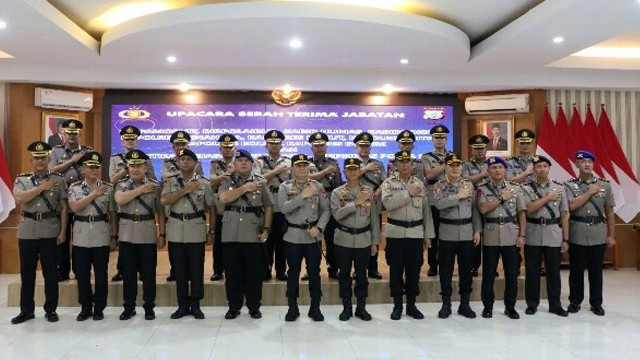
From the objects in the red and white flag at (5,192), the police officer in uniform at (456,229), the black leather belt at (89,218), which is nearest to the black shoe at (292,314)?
the police officer in uniform at (456,229)

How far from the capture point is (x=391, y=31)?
16.8ft

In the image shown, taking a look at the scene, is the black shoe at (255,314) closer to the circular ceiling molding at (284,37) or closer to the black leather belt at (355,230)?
the black leather belt at (355,230)

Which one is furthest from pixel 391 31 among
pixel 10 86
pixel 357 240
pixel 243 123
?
pixel 10 86

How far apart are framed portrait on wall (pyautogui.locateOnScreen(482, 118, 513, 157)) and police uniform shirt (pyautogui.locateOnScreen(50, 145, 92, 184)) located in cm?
570

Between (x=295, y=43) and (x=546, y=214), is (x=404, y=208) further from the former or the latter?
(x=295, y=43)

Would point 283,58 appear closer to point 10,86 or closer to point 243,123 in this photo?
point 243,123

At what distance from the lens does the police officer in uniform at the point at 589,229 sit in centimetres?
503

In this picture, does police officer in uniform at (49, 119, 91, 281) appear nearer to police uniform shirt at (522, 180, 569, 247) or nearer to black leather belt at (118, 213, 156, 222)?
→ black leather belt at (118, 213, 156, 222)

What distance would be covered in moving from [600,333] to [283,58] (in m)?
4.48

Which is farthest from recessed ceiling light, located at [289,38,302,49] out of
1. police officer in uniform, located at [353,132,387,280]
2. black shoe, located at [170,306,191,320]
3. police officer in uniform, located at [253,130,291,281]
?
black shoe, located at [170,306,191,320]

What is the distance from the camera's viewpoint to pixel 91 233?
460 centimetres

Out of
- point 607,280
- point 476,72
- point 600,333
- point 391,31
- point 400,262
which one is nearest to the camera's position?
point 600,333

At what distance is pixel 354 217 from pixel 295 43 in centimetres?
214

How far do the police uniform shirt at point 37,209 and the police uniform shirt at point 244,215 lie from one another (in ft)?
5.11
